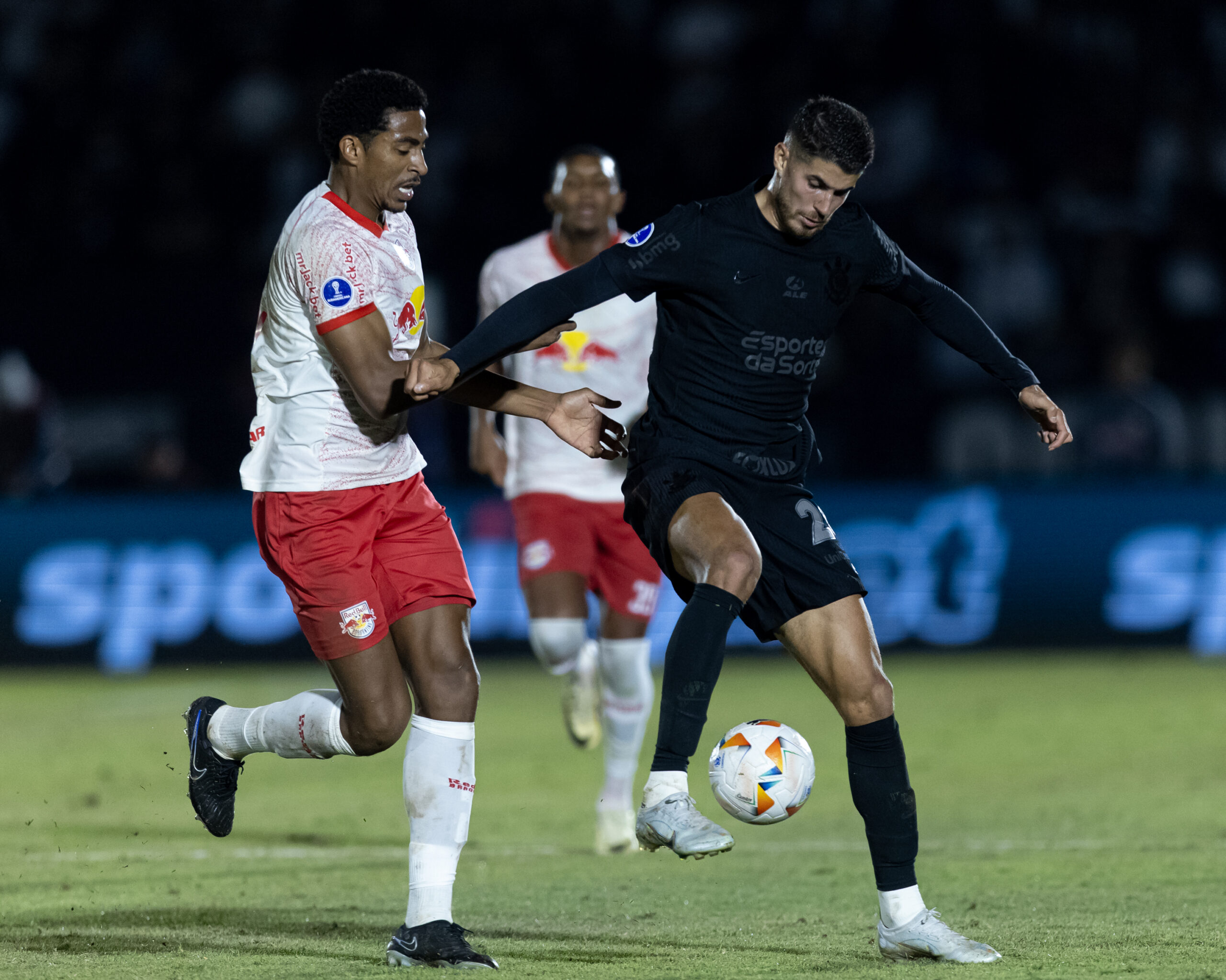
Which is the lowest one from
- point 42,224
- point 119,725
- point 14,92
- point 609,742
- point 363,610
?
point 119,725

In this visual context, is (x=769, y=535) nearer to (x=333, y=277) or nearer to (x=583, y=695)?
Result: (x=333, y=277)

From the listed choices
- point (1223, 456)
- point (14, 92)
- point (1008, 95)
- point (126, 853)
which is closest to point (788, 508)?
point (126, 853)

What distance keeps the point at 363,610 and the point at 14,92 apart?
1385 centimetres

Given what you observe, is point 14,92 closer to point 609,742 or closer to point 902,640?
point 902,640

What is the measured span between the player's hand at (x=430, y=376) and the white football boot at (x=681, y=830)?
129 cm

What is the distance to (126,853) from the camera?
7109mm

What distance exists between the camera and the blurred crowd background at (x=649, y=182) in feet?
44.0

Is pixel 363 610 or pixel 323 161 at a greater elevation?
pixel 323 161

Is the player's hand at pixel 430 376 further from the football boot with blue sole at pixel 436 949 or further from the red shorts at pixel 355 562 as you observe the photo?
the football boot with blue sole at pixel 436 949

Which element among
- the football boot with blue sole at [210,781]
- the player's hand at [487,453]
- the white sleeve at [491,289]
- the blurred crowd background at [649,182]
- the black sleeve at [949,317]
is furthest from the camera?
the blurred crowd background at [649,182]

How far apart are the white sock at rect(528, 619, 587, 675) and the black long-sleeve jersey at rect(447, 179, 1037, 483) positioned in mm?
2522

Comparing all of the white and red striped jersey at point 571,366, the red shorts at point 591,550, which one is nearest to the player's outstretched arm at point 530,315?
the white and red striped jersey at point 571,366

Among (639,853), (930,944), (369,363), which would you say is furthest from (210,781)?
(930,944)

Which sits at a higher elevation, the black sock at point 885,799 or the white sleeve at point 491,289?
the white sleeve at point 491,289
